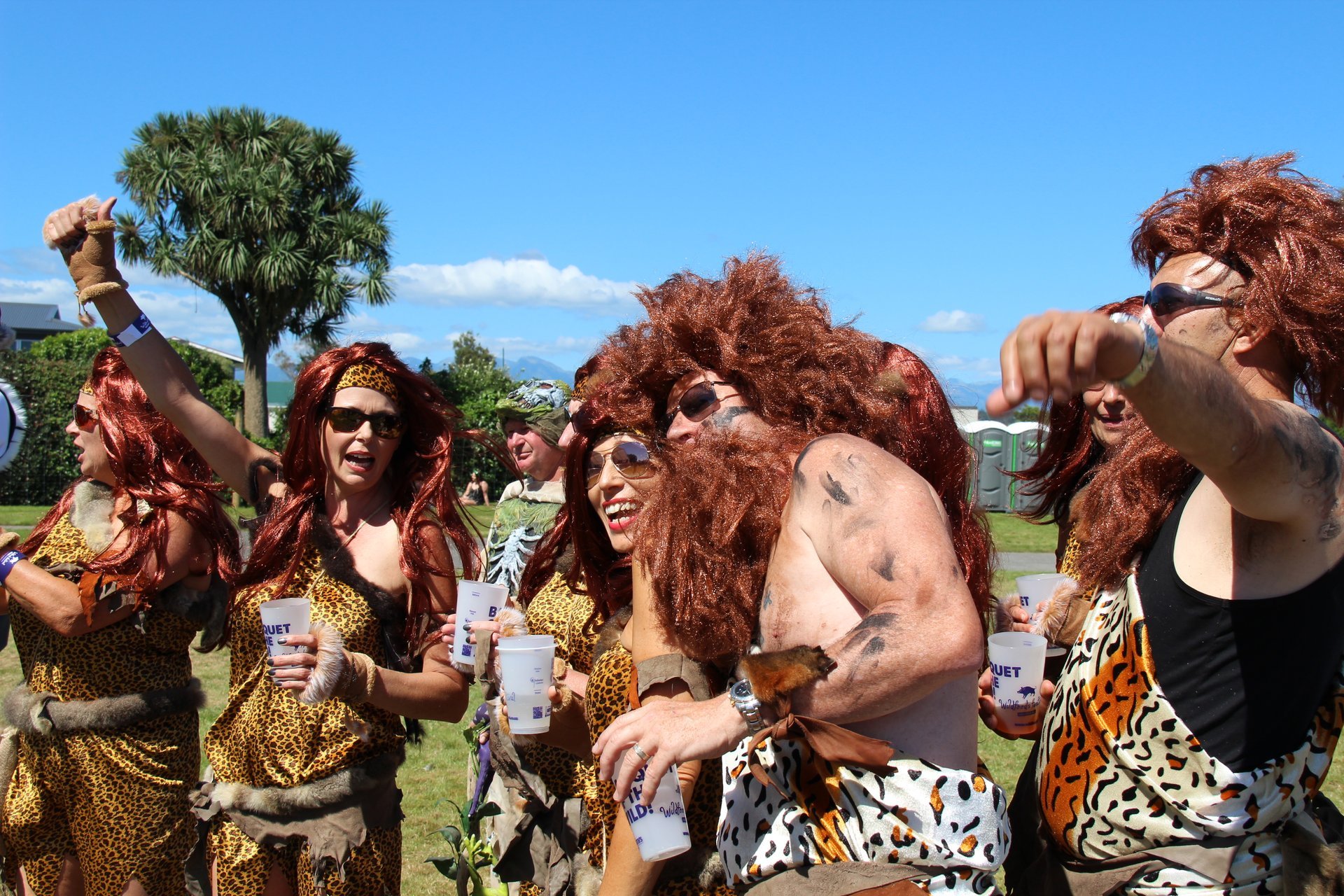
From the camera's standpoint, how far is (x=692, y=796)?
2465mm

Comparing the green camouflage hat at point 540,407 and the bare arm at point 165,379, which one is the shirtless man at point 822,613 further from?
the green camouflage hat at point 540,407

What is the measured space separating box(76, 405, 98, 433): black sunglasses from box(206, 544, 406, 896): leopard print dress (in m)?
0.99

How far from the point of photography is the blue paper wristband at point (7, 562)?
3.66 m

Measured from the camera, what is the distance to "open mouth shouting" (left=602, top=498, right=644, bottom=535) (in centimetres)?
285

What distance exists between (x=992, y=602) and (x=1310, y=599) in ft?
2.87

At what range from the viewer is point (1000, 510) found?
2747cm

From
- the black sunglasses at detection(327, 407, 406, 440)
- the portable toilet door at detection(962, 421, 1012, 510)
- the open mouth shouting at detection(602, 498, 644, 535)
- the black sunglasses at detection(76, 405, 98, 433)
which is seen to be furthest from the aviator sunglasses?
the portable toilet door at detection(962, 421, 1012, 510)

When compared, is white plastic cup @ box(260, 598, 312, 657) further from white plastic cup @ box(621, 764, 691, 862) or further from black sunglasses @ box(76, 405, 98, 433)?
black sunglasses @ box(76, 405, 98, 433)

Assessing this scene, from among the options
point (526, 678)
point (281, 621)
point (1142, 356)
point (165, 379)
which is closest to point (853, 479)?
point (1142, 356)

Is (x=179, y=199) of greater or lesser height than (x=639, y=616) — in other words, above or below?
above

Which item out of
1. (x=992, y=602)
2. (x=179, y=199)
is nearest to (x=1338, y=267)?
(x=992, y=602)

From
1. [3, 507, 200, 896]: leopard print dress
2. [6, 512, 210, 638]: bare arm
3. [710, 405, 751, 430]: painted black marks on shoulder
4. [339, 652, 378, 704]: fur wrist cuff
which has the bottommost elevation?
[3, 507, 200, 896]: leopard print dress

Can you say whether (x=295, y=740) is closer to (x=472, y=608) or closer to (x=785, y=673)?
(x=472, y=608)

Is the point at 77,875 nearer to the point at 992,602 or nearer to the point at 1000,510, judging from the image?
the point at 992,602
